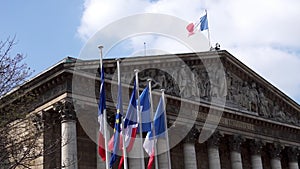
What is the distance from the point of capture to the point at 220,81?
32656 millimetres

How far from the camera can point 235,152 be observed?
31953 mm

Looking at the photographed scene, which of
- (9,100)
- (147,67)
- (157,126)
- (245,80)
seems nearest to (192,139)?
(147,67)

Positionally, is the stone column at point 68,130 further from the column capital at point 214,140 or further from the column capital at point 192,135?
the column capital at point 214,140

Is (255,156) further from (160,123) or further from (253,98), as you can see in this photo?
(160,123)

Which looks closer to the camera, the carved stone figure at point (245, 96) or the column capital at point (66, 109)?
the column capital at point (66, 109)

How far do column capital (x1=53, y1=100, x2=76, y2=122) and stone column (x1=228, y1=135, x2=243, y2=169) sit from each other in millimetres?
11835

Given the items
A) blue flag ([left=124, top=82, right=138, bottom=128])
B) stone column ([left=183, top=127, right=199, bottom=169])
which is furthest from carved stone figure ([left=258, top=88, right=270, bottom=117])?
blue flag ([left=124, top=82, right=138, bottom=128])

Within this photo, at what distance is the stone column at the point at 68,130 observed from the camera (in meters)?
23.4

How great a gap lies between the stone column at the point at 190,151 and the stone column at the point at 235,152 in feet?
11.3

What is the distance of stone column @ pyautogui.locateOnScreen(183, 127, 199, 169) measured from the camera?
29052mm

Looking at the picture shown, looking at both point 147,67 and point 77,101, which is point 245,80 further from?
point 77,101

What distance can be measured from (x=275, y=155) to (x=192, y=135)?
8702 millimetres

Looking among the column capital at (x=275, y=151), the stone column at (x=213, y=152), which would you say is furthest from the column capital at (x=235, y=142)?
the column capital at (x=275, y=151)

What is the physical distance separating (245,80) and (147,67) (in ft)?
30.3
